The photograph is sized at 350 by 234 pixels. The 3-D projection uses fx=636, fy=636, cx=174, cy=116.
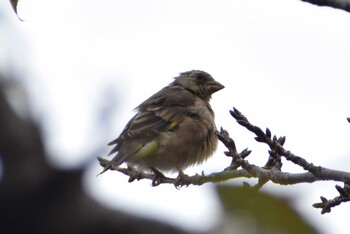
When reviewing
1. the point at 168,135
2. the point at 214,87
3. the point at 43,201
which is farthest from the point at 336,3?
the point at 214,87

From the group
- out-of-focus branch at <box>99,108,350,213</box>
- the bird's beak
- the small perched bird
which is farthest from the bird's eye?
out-of-focus branch at <box>99,108,350,213</box>

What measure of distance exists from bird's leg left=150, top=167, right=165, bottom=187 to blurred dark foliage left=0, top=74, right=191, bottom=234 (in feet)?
13.2

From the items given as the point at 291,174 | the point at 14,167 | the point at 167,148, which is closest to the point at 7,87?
the point at 14,167

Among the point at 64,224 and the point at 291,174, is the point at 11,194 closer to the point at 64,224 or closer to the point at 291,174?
the point at 64,224

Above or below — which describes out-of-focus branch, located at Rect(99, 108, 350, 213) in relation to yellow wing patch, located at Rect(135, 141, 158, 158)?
below

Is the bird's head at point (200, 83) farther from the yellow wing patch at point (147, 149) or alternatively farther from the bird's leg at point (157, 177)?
the bird's leg at point (157, 177)

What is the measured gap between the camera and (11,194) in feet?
6.22

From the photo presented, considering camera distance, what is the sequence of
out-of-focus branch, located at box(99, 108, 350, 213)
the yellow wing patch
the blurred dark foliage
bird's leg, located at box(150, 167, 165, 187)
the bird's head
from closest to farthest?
the blurred dark foliage
out-of-focus branch, located at box(99, 108, 350, 213)
bird's leg, located at box(150, 167, 165, 187)
the yellow wing patch
the bird's head

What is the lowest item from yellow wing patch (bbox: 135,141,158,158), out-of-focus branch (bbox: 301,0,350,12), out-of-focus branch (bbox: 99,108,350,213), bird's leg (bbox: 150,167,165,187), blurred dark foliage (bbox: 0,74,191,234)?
blurred dark foliage (bbox: 0,74,191,234)

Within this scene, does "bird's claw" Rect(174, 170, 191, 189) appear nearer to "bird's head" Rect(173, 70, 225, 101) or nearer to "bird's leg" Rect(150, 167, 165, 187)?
"bird's leg" Rect(150, 167, 165, 187)

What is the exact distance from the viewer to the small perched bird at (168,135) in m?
6.54

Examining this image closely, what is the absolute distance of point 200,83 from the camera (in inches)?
332

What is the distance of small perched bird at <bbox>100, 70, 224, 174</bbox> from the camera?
654cm

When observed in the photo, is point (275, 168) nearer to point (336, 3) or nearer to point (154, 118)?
point (336, 3)
